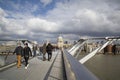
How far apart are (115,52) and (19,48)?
170 meters

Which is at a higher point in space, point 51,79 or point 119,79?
point 51,79

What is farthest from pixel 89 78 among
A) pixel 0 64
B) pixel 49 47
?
pixel 49 47

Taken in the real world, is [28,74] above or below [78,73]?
below

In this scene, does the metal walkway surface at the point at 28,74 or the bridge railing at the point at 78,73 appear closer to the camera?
the bridge railing at the point at 78,73

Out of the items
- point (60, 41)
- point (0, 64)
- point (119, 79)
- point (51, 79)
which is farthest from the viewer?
point (60, 41)

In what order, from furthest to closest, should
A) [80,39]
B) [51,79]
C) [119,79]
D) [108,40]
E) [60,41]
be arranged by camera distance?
1. [60,41]
2. [119,79]
3. [80,39]
4. [108,40]
5. [51,79]

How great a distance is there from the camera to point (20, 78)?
9.37 meters

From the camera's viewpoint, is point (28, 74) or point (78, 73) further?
point (28, 74)

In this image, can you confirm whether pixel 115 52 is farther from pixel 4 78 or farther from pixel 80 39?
pixel 4 78

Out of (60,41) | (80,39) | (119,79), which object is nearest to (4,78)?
(80,39)

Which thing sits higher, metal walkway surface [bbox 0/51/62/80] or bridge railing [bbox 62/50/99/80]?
bridge railing [bbox 62/50/99/80]

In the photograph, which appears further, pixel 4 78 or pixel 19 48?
pixel 19 48

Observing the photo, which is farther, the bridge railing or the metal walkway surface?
the metal walkway surface

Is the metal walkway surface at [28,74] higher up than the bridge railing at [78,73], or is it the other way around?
the bridge railing at [78,73]
